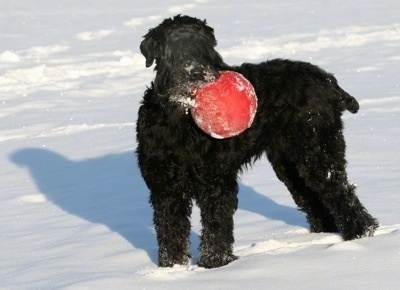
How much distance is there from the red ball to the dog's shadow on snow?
1172 mm

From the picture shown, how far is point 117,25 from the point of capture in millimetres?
22328

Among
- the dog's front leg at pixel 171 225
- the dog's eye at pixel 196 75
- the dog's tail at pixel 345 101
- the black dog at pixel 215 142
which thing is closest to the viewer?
the dog's eye at pixel 196 75

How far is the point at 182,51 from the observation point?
19.0 feet

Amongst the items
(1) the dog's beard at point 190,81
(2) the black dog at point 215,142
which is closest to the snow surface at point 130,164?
(2) the black dog at point 215,142

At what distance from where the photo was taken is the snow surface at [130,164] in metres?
5.66

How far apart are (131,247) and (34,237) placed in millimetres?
1007

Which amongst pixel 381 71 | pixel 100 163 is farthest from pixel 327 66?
pixel 100 163

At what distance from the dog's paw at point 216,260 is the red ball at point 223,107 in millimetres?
798

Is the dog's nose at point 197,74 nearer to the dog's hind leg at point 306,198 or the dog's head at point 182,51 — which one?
the dog's head at point 182,51

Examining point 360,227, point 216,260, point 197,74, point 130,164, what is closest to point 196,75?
point 197,74

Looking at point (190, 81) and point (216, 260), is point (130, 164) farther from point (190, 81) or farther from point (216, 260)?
point (190, 81)

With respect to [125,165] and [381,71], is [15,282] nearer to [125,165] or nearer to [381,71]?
[125,165]

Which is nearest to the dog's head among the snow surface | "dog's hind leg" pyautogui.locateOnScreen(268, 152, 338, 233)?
"dog's hind leg" pyautogui.locateOnScreen(268, 152, 338, 233)

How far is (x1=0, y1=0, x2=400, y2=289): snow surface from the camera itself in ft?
18.6
